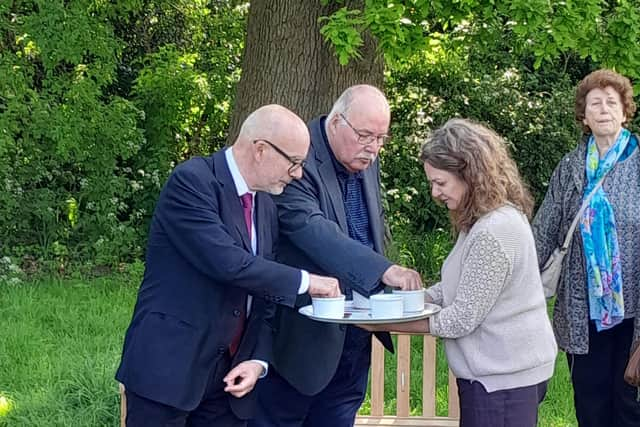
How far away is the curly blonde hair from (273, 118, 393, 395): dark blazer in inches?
17.1

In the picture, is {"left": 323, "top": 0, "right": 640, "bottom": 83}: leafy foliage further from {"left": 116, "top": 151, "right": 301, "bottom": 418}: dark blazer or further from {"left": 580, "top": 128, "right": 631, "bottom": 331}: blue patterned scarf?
{"left": 116, "top": 151, "right": 301, "bottom": 418}: dark blazer

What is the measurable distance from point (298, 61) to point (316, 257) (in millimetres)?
4053

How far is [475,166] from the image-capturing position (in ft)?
10.4

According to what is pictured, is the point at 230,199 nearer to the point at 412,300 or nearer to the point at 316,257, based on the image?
the point at 316,257

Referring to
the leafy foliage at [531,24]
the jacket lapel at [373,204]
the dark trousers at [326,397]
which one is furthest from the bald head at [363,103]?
the leafy foliage at [531,24]

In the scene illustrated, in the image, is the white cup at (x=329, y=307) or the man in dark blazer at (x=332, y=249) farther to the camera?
the man in dark blazer at (x=332, y=249)

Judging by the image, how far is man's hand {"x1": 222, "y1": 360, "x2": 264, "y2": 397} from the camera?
3123 millimetres

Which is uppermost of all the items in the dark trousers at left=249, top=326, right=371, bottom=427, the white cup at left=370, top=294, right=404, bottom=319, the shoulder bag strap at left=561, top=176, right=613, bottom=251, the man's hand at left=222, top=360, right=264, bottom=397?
the shoulder bag strap at left=561, top=176, right=613, bottom=251

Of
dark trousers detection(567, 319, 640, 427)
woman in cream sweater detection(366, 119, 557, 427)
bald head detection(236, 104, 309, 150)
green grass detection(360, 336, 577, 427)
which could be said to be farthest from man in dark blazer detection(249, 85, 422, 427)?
green grass detection(360, 336, 577, 427)

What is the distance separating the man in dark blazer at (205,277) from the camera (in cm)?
297

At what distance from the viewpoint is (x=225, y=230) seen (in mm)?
3018

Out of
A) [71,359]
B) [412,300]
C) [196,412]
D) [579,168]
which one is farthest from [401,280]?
[71,359]

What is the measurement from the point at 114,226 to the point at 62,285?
1.43 m

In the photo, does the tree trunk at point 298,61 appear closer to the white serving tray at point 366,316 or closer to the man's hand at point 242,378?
the white serving tray at point 366,316
